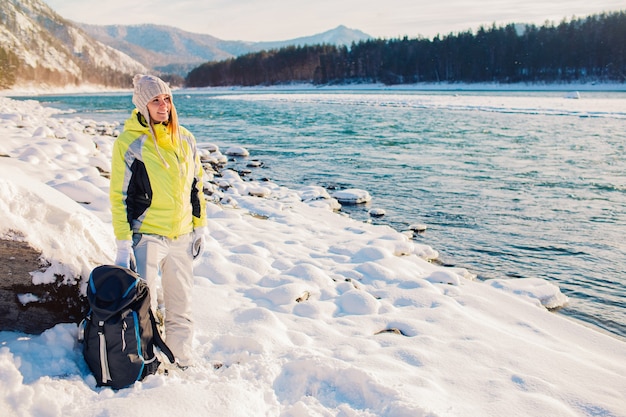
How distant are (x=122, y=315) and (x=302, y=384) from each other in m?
1.36

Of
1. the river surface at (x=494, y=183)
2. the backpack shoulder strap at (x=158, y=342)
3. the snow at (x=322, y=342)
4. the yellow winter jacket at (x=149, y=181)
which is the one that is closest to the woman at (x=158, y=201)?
the yellow winter jacket at (x=149, y=181)

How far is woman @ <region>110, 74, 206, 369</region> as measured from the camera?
10.8 feet

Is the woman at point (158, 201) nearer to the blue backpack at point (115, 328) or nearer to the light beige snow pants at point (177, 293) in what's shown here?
the light beige snow pants at point (177, 293)

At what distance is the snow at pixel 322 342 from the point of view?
3.12m

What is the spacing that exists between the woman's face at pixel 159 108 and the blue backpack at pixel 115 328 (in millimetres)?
1072

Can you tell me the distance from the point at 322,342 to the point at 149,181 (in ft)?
7.01

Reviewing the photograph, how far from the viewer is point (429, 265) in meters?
7.08

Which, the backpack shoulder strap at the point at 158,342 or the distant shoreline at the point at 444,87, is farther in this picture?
the distant shoreline at the point at 444,87

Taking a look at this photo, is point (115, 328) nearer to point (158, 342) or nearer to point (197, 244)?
point (158, 342)

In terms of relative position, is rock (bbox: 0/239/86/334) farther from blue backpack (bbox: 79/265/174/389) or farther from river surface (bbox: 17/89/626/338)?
river surface (bbox: 17/89/626/338)

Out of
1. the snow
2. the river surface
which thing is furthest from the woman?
the river surface

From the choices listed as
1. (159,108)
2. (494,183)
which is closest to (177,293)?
(159,108)

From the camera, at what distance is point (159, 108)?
10.9ft

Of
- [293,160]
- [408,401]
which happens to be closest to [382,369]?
[408,401]
